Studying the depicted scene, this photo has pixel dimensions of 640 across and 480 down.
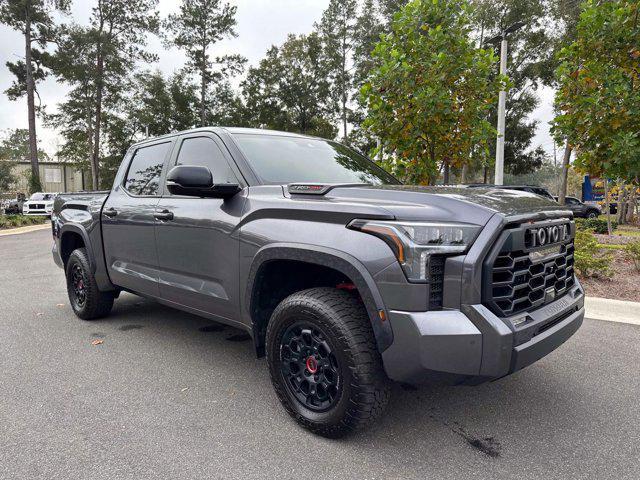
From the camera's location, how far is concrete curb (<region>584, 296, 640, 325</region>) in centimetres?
473

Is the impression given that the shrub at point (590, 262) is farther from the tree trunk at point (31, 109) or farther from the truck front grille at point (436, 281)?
the tree trunk at point (31, 109)

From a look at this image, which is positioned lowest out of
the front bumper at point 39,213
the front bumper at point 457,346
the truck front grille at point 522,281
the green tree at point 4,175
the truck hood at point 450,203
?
the front bumper at point 39,213

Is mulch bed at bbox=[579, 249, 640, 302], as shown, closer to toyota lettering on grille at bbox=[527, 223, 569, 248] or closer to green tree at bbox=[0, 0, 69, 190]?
toyota lettering on grille at bbox=[527, 223, 569, 248]

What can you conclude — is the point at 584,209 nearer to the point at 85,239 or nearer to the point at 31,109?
the point at 85,239

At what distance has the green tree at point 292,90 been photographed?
125 ft

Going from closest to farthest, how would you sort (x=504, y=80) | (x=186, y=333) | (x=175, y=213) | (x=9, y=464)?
(x=9, y=464), (x=175, y=213), (x=186, y=333), (x=504, y=80)

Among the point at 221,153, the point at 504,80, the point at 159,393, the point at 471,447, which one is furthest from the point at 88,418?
the point at 504,80

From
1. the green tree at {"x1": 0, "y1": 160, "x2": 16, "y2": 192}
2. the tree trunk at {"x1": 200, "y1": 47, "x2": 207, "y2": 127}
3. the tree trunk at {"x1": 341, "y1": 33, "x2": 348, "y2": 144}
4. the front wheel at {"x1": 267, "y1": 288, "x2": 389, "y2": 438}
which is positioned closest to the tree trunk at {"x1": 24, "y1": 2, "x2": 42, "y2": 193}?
the tree trunk at {"x1": 200, "y1": 47, "x2": 207, "y2": 127}

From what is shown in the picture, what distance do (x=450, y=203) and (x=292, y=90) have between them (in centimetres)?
3865

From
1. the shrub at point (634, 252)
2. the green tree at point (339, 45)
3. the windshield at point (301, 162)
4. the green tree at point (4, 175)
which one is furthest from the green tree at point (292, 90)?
the windshield at point (301, 162)

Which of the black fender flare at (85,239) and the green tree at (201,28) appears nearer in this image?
the black fender flare at (85,239)

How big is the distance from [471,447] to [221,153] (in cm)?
250

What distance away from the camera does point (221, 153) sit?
10.7 feet

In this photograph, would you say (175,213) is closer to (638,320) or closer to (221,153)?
(221,153)
